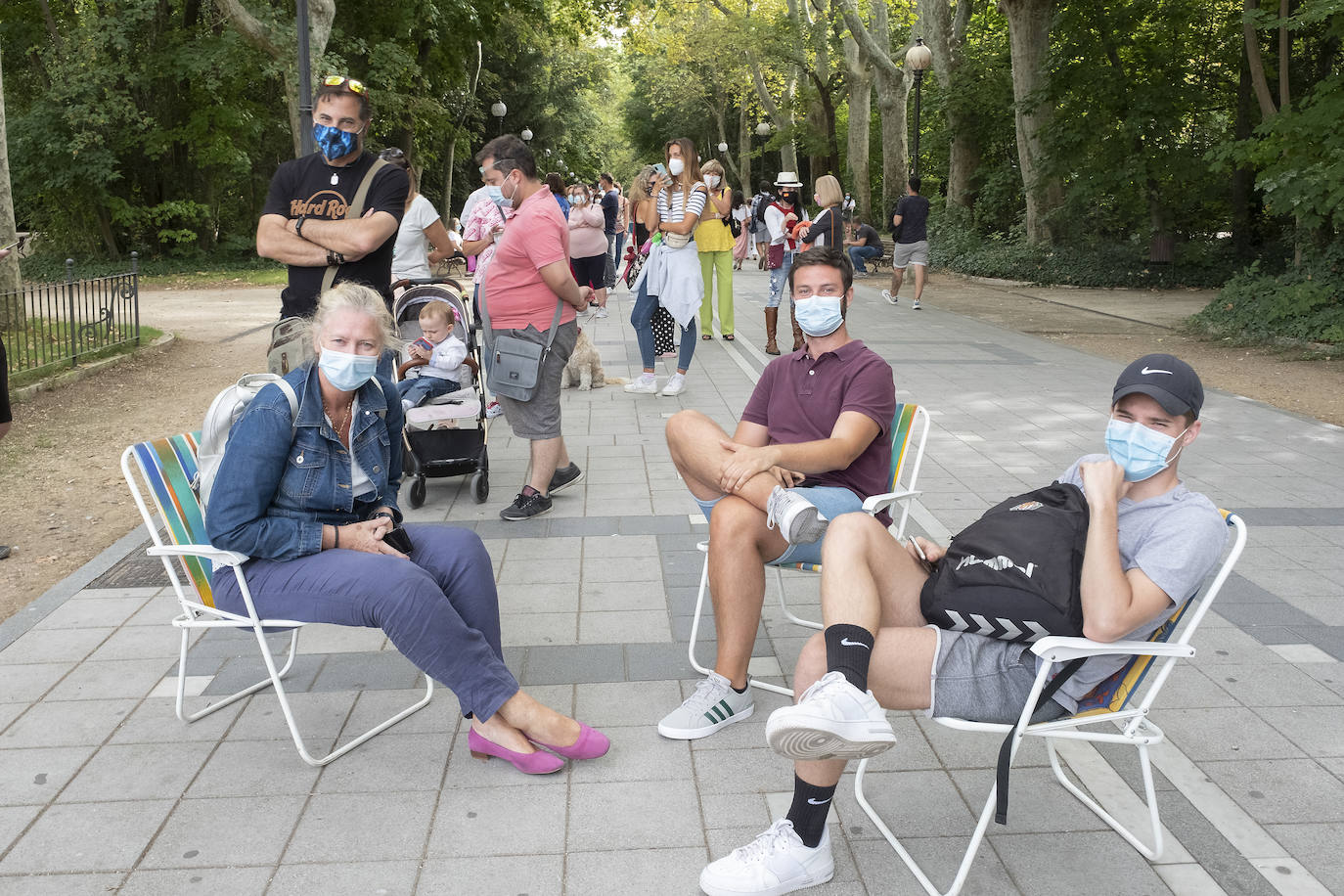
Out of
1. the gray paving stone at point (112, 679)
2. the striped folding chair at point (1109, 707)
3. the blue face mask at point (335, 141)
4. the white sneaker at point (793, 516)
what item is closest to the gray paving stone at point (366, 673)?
the gray paving stone at point (112, 679)

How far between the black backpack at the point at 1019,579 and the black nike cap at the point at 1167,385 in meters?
0.33

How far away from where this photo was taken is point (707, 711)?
12.2 feet

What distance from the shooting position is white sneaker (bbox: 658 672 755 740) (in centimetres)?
369

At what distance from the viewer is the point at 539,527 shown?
19.9 ft

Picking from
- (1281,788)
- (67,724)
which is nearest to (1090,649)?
(1281,788)

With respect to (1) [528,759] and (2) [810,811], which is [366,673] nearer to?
(1) [528,759]

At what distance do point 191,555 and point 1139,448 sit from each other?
2.68 metres

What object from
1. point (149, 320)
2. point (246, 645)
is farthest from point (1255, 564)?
point (149, 320)

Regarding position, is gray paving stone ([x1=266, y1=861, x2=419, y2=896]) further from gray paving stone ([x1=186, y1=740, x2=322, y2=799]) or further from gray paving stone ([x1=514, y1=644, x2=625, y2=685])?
gray paving stone ([x1=514, y1=644, x2=625, y2=685])

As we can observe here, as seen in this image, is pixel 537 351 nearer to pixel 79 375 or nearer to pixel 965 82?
pixel 79 375

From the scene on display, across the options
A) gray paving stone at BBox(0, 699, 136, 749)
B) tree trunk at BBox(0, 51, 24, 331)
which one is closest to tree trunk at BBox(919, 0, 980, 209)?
tree trunk at BBox(0, 51, 24, 331)

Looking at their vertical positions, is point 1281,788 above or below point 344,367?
below

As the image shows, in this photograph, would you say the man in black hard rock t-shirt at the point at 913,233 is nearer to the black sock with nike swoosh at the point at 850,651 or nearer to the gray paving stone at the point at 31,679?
the gray paving stone at the point at 31,679

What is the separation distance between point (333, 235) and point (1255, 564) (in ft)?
14.7
